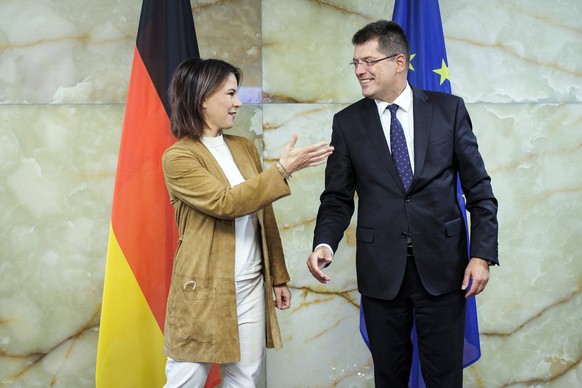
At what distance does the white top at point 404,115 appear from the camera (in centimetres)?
231

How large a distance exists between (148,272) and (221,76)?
0.95 meters

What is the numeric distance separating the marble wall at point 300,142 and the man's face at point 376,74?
0.88m

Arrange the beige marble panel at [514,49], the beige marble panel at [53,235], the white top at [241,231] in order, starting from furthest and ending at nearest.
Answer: the beige marble panel at [514,49] < the beige marble panel at [53,235] < the white top at [241,231]

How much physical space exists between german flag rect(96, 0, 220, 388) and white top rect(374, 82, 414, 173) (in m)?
0.91

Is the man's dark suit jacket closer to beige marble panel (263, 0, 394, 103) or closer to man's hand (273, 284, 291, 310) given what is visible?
man's hand (273, 284, 291, 310)

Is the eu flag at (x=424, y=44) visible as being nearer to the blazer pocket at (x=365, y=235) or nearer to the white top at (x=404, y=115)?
the white top at (x=404, y=115)

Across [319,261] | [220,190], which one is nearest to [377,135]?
[319,261]

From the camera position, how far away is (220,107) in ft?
7.28

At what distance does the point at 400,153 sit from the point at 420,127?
115mm

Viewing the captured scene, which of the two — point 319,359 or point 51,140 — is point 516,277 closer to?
point 319,359

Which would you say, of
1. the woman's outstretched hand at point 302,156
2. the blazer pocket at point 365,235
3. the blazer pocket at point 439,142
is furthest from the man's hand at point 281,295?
the blazer pocket at point 439,142

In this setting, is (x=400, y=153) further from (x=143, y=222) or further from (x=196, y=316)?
(x=143, y=222)

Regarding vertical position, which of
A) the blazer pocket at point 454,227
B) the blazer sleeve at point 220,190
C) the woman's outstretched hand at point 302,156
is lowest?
the blazer pocket at point 454,227

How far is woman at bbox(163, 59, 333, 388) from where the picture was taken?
6.85 ft
